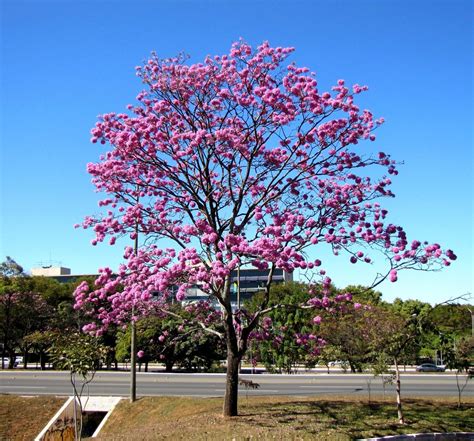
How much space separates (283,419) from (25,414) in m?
12.0

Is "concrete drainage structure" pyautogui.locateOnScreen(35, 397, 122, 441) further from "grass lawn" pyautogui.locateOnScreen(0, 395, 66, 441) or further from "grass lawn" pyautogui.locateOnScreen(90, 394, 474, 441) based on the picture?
"grass lawn" pyautogui.locateOnScreen(90, 394, 474, 441)

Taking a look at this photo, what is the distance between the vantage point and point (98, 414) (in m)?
22.2

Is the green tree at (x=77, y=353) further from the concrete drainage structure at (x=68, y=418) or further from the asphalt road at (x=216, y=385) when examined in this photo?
the asphalt road at (x=216, y=385)

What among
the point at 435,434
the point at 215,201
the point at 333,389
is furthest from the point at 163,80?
the point at 333,389

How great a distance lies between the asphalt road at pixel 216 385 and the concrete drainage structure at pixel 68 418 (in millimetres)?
→ 2946

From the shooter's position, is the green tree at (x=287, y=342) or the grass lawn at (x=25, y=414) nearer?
the grass lawn at (x=25, y=414)

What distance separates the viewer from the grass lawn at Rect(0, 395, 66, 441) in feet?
67.1

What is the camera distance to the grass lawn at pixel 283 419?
14500 millimetres

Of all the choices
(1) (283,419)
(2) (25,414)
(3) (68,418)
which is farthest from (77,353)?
(2) (25,414)

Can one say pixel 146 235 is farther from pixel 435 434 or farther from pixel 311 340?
pixel 435 434

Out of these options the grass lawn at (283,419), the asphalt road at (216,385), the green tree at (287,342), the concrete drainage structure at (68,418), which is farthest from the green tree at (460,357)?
the concrete drainage structure at (68,418)

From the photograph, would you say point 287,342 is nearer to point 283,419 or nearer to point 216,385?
point 216,385

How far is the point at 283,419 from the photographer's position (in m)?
16.0

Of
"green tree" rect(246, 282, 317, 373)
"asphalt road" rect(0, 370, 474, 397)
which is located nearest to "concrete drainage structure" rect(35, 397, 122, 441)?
"asphalt road" rect(0, 370, 474, 397)
